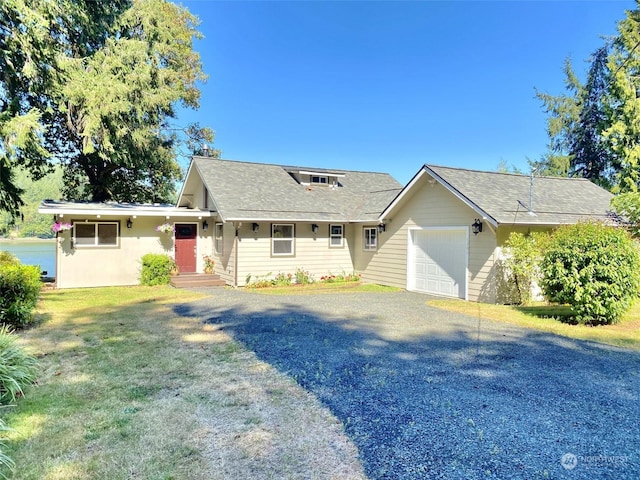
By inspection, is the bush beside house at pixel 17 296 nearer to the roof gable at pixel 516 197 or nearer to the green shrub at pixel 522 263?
the roof gable at pixel 516 197

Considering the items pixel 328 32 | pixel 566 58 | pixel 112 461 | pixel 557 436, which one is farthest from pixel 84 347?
pixel 566 58

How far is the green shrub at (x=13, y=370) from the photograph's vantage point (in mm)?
4324

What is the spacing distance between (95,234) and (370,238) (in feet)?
33.3

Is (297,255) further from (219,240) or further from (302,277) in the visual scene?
(219,240)

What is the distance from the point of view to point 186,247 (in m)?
15.9

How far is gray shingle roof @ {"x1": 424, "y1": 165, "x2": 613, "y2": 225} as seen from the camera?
1104 cm

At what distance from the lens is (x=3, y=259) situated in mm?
12906

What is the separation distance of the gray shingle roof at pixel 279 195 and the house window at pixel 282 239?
0.64m

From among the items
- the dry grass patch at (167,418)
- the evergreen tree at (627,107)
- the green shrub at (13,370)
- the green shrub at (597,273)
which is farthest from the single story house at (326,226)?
the green shrub at (13,370)

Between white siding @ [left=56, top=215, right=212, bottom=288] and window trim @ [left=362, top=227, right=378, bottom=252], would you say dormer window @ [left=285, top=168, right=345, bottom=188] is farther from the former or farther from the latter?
white siding @ [left=56, top=215, right=212, bottom=288]

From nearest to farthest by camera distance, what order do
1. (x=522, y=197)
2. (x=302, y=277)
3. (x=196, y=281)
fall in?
(x=522, y=197) → (x=196, y=281) → (x=302, y=277)

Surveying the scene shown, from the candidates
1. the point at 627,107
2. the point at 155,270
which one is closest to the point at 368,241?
the point at 155,270

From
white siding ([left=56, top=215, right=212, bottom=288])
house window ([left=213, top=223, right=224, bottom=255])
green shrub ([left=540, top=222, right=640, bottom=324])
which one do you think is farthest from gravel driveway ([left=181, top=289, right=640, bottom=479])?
white siding ([left=56, top=215, right=212, bottom=288])

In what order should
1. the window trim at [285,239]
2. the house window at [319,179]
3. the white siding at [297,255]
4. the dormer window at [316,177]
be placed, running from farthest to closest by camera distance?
the house window at [319,179], the dormer window at [316,177], the window trim at [285,239], the white siding at [297,255]
